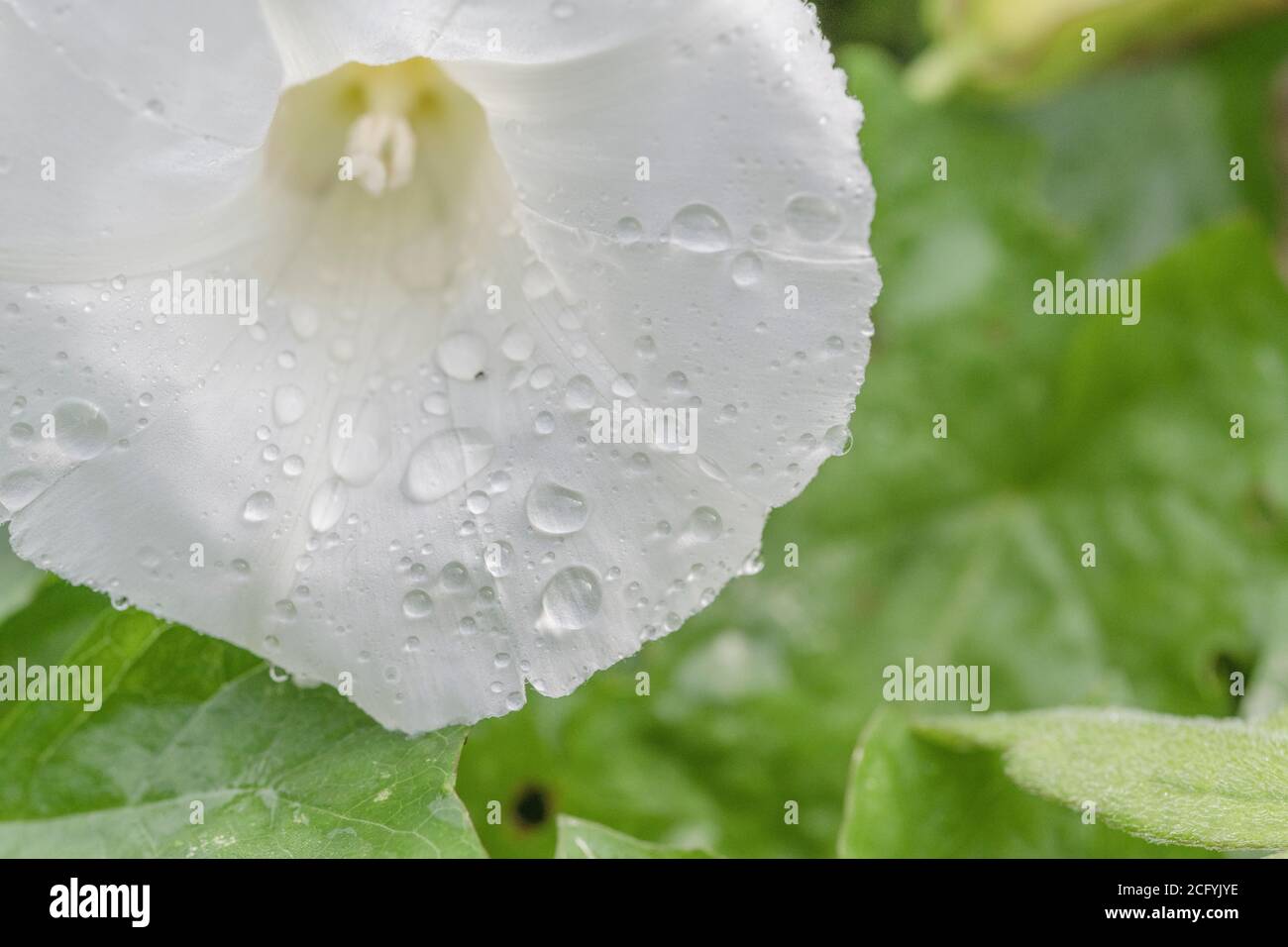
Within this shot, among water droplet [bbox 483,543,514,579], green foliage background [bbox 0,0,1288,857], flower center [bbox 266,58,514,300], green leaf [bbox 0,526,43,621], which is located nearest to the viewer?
Answer: water droplet [bbox 483,543,514,579]

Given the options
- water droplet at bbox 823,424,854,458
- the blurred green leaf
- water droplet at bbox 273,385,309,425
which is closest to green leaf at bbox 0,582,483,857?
water droplet at bbox 273,385,309,425

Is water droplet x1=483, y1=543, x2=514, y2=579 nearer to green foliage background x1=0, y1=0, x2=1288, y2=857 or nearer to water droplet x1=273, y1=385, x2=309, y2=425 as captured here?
water droplet x1=273, y1=385, x2=309, y2=425

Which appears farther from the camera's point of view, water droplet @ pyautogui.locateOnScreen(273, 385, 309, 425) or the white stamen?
the white stamen

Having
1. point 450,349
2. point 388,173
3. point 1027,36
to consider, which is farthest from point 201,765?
point 1027,36

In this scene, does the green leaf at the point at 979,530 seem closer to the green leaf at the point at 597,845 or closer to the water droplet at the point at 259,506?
the green leaf at the point at 597,845

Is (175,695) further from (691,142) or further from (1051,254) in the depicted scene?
(1051,254)
